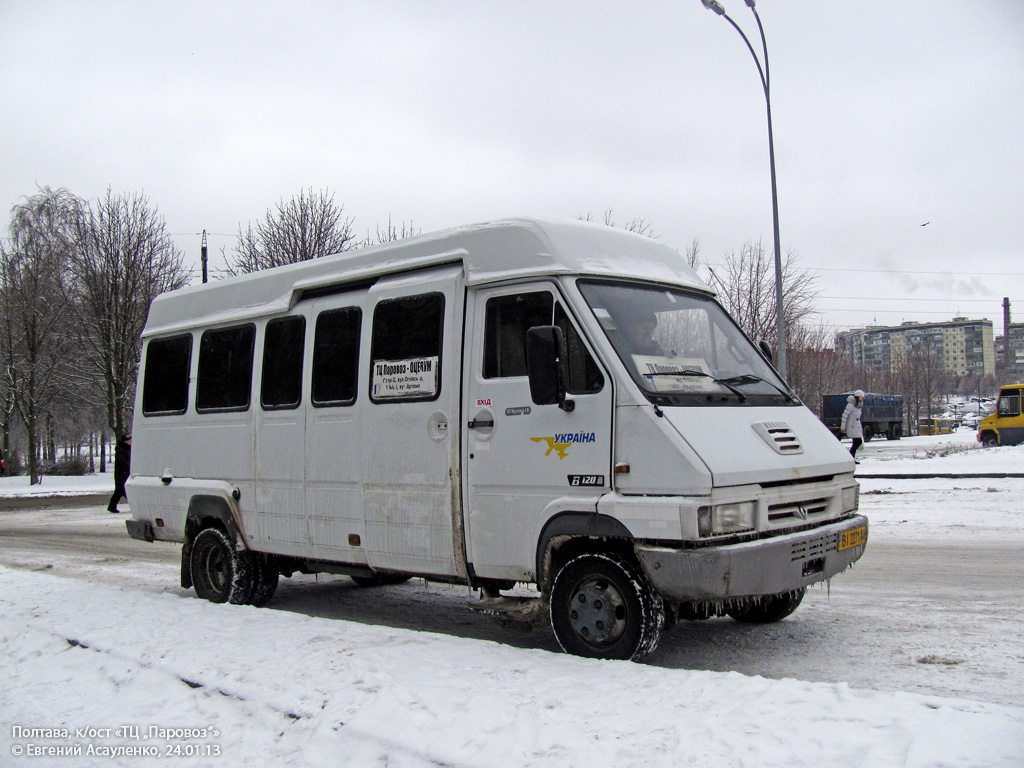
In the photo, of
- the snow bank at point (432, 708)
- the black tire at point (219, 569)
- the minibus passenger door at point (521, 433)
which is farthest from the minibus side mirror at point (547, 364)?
the black tire at point (219, 569)

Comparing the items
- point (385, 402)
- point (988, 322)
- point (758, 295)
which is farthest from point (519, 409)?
point (988, 322)

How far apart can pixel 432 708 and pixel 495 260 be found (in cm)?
306

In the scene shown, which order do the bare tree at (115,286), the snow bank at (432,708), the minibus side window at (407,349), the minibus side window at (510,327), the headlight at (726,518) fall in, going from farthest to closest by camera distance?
the bare tree at (115,286)
the minibus side window at (407,349)
the minibus side window at (510,327)
the headlight at (726,518)
the snow bank at (432,708)

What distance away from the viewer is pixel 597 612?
534cm

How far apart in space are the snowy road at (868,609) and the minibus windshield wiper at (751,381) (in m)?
1.72

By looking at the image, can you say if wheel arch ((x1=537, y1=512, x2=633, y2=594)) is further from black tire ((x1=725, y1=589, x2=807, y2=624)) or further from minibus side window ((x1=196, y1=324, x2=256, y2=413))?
minibus side window ((x1=196, y1=324, x2=256, y2=413))

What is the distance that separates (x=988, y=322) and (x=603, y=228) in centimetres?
14175

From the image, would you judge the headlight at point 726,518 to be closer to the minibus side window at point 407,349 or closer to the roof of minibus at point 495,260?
the roof of minibus at point 495,260

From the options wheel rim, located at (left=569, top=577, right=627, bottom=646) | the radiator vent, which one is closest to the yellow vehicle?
the radiator vent

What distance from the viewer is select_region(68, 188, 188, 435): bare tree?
91.9ft

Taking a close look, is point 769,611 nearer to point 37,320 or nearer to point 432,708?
point 432,708

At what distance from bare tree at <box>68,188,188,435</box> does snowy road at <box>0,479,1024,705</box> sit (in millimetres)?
15733

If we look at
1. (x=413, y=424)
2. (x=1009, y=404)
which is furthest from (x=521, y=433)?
(x=1009, y=404)

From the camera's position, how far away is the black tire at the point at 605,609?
16.8ft
